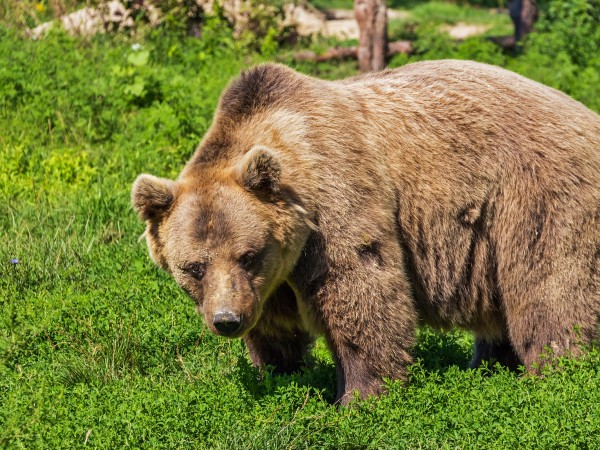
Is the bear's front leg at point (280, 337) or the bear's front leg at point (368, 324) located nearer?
the bear's front leg at point (368, 324)

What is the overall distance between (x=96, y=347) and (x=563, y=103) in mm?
3302

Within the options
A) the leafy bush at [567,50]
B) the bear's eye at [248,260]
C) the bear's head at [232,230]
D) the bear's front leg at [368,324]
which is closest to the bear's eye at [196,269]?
the bear's head at [232,230]

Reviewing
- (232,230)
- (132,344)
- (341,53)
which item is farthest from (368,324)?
(341,53)

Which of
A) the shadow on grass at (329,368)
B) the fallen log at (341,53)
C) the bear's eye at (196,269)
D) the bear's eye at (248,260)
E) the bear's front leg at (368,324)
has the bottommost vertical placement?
the fallen log at (341,53)

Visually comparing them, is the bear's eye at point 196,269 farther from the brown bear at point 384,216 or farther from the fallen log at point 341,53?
the fallen log at point 341,53

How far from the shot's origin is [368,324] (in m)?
5.46

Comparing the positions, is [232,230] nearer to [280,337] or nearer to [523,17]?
[280,337]

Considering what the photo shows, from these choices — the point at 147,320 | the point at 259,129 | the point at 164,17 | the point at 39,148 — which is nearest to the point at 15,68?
the point at 39,148

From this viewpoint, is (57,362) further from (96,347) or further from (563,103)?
(563,103)

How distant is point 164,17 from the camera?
13398mm

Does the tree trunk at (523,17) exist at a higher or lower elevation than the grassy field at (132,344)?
lower

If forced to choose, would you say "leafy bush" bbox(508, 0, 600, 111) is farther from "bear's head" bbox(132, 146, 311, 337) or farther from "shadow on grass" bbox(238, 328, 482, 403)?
"bear's head" bbox(132, 146, 311, 337)

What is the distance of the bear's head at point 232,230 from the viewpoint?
5230 mm

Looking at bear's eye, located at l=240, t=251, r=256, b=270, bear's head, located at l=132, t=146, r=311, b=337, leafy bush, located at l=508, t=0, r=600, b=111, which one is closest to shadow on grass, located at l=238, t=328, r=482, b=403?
bear's head, located at l=132, t=146, r=311, b=337
